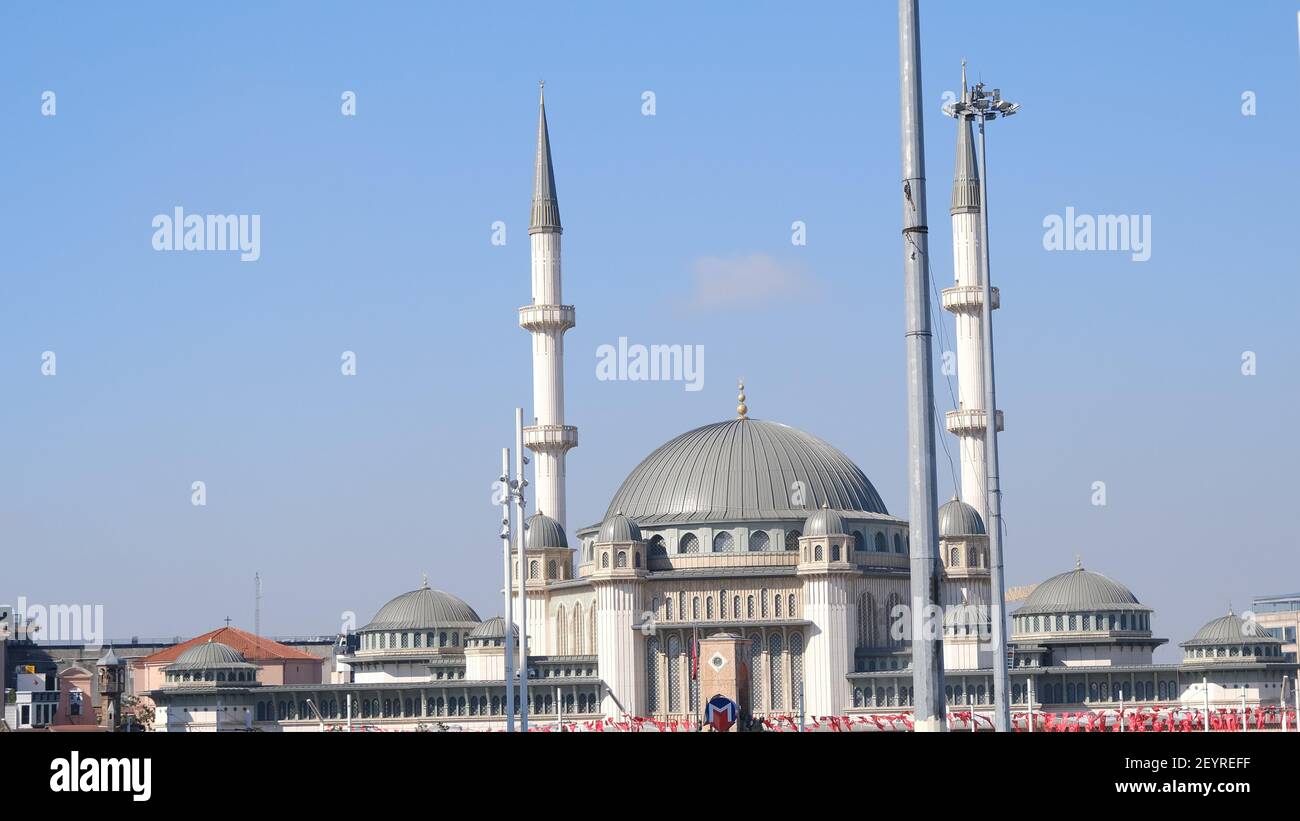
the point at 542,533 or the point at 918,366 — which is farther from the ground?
the point at 542,533

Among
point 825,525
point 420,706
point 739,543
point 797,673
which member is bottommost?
point 420,706

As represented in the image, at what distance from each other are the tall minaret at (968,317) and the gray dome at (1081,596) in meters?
7.48

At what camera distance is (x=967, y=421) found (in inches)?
4072

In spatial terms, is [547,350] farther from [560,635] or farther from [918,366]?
[918,366]

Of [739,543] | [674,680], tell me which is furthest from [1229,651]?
[674,680]

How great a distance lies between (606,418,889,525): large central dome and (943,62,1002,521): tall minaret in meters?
7.42

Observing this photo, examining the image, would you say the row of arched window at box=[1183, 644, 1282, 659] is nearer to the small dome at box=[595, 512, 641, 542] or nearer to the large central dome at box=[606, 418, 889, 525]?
the large central dome at box=[606, 418, 889, 525]

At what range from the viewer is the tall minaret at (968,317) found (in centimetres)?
10425

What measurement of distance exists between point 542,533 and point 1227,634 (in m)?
36.0

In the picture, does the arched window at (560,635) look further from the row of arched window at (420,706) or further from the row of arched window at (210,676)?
the row of arched window at (210,676)
